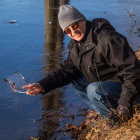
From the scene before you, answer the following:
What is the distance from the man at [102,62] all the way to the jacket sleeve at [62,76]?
0.01 meters

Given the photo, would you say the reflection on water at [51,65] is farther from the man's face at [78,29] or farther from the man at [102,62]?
→ the man's face at [78,29]

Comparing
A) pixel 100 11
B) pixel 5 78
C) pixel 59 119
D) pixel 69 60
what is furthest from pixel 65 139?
pixel 100 11

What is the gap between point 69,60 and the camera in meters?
3.30

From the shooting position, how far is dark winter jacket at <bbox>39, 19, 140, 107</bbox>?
2.54 meters

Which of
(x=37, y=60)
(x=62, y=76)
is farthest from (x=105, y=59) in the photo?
(x=37, y=60)

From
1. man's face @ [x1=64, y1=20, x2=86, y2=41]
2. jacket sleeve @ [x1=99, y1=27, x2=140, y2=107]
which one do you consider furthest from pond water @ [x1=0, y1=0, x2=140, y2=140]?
man's face @ [x1=64, y1=20, x2=86, y2=41]

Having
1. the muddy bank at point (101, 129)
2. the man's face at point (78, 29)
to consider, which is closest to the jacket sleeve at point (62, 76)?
the man's face at point (78, 29)

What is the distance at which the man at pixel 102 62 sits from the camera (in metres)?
2.55

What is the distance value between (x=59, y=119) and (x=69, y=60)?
958 millimetres

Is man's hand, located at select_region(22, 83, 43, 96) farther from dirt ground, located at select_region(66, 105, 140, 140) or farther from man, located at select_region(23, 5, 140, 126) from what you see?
dirt ground, located at select_region(66, 105, 140, 140)

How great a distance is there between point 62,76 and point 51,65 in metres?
2.56

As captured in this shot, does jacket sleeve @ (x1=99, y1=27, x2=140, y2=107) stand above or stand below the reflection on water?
above

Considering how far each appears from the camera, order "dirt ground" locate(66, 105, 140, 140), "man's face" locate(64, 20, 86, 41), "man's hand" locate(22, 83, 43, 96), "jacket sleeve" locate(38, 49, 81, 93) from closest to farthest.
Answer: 1. "dirt ground" locate(66, 105, 140, 140)
2. "man's face" locate(64, 20, 86, 41)
3. "man's hand" locate(22, 83, 43, 96)
4. "jacket sleeve" locate(38, 49, 81, 93)

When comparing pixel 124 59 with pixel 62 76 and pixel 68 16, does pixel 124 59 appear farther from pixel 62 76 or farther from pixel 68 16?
pixel 62 76
